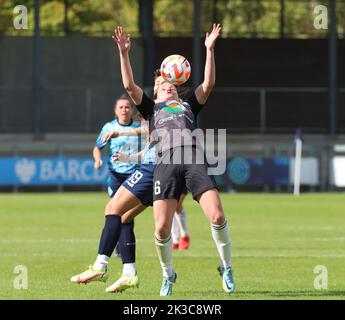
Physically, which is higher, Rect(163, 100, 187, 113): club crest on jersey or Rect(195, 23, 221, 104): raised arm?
Rect(195, 23, 221, 104): raised arm

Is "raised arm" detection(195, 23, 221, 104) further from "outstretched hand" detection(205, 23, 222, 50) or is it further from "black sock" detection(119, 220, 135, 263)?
"black sock" detection(119, 220, 135, 263)

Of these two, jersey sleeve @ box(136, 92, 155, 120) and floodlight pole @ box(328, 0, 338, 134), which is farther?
floodlight pole @ box(328, 0, 338, 134)

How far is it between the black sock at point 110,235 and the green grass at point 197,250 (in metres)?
0.44

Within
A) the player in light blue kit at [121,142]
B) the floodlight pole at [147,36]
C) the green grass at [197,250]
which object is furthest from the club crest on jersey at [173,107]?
the floodlight pole at [147,36]

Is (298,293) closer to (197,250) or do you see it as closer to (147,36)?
(197,250)

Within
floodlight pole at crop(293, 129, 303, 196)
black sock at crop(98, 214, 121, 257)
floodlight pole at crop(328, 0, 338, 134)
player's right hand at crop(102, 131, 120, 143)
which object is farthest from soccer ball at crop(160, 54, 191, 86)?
floodlight pole at crop(328, 0, 338, 134)

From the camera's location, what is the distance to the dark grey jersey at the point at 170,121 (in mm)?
12242

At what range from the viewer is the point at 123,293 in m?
12.6

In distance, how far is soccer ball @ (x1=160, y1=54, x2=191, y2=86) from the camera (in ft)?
40.4

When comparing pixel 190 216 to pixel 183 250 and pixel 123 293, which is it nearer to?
pixel 183 250

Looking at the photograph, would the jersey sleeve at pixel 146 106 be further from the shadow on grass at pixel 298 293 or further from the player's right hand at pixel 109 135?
the player's right hand at pixel 109 135

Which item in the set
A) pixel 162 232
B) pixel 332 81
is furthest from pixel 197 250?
pixel 332 81

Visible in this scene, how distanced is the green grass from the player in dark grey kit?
529mm
